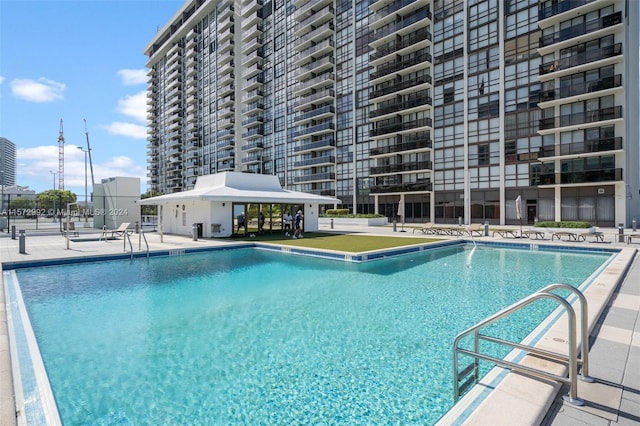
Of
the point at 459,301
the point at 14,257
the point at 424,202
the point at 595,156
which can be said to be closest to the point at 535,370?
the point at 459,301

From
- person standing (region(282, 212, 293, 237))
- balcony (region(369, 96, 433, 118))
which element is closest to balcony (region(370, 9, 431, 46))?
balcony (region(369, 96, 433, 118))

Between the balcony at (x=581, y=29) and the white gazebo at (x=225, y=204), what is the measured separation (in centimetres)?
2398

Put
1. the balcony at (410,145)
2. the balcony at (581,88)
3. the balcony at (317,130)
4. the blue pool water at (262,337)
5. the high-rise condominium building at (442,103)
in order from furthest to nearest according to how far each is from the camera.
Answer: the balcony at (317,130), the balcony at (410,145), the high-rise condominium building at (442,103), the balcony at (581,88), the blue pool water at (262,337)

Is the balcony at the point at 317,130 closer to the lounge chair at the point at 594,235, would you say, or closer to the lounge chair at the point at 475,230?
the lounge chair at the point at 475,230

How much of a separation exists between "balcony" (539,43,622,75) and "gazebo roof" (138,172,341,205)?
22.6 metres

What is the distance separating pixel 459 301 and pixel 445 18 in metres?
37.4

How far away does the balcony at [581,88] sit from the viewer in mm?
25078

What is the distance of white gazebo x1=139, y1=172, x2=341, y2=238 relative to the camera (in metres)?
19.4

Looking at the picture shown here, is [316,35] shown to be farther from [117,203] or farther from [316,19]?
[117,203]

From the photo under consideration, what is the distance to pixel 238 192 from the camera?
20.0m

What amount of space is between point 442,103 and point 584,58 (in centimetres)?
1210

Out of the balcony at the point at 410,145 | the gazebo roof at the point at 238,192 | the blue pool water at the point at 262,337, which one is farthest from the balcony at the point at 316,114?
the blue pool water at the point at 262,337

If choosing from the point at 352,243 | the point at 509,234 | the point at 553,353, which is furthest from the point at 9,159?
the point at 553,353

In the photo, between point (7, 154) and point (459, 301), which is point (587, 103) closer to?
point (459, 301)
